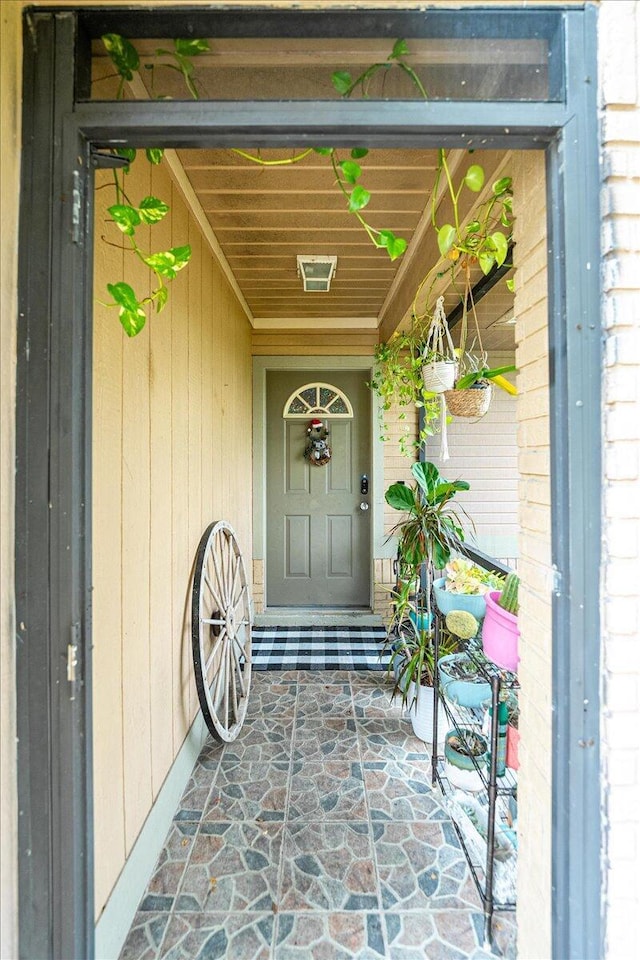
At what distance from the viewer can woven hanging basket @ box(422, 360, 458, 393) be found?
2049 mm

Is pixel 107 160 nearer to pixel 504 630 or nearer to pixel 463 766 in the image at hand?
pixel 504 630

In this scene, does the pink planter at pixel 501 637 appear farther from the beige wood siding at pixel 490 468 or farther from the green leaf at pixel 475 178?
the beige wood siding at pixel 490 468

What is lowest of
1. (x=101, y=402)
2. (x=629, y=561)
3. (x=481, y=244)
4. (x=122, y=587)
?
(x=122, y=587)

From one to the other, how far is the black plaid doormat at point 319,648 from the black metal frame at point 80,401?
1928 mm

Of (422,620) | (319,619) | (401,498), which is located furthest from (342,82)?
(319,619)

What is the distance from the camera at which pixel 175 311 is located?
Answer: 1.74 meters

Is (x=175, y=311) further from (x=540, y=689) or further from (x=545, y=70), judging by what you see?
(x=540, y=689)

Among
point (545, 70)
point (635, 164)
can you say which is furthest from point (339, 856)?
point (545, 70)

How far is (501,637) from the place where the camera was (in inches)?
47.8

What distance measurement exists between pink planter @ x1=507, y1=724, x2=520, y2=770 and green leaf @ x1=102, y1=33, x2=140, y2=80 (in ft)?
6.19

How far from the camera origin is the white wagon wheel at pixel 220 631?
6.05ft

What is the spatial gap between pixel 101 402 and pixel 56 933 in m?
1.10

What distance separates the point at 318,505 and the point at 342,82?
3.00m

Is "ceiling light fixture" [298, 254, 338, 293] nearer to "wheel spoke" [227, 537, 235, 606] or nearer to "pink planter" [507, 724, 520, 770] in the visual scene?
"wheel spoke" [227, 537, 235, 606]
